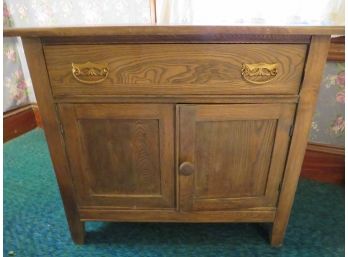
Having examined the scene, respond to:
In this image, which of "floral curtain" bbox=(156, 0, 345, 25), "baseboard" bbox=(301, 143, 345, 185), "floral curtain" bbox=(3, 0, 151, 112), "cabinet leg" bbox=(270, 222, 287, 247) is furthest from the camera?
"floral curtain" bbox=(3, 0, 151, 112)

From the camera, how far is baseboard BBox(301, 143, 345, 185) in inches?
50.7

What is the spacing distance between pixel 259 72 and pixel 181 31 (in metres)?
0.23

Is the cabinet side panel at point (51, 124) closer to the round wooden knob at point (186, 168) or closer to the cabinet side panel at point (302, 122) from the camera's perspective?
the round wooden knob at point (186, 168)

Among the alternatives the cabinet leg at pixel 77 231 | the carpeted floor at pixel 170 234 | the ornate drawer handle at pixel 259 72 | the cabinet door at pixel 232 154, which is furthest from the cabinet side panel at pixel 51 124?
the ornate drawer handle at pixel 259 72

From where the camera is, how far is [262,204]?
90 centimetres

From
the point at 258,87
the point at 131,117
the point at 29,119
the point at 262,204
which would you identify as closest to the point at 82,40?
the point at 131,117

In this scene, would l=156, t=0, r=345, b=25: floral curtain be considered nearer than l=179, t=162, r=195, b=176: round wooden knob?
No

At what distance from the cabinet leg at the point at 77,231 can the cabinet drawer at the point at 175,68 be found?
1.62ft

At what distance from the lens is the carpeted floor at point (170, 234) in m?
0.97

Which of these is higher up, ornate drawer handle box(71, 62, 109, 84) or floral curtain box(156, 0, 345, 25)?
floral curtain box(156, 0, 345, 25)

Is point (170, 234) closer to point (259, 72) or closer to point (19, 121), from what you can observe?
point (259, 72)

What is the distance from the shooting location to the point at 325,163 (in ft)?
4.31

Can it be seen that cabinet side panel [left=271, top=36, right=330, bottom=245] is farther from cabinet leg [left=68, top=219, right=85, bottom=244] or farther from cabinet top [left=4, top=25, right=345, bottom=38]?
cabinet leg [left=68, top=219, right=85, bottom=244]

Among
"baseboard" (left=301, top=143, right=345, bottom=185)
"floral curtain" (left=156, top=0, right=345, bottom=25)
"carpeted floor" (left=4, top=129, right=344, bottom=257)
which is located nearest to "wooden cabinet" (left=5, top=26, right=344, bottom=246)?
"carpeted floor" (left=4, top=129, right=344, bottom=257)
